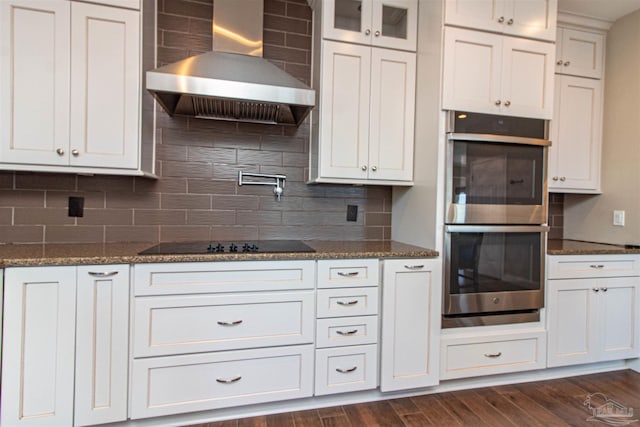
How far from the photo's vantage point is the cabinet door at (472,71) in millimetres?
2018

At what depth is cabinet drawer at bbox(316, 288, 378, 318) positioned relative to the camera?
73.2 inches

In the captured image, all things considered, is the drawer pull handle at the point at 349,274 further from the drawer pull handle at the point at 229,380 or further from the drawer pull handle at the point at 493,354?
the drawer pull handle at the point at 493,354

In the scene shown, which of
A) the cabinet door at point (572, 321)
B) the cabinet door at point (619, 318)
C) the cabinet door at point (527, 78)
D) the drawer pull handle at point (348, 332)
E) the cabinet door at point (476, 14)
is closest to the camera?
the drawer pull handle at point (348, 332)

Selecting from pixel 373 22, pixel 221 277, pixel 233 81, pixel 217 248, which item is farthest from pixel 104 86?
pixel 373 22

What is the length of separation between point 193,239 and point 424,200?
1.58 metres

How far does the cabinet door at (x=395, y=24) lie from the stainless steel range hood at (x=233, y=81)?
2.44ft

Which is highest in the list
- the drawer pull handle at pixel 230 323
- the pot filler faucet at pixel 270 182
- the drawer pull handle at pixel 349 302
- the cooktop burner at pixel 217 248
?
the pot filler faucet at pixel 270 182

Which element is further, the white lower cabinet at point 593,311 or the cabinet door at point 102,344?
the white lower cabinet at point 593,311

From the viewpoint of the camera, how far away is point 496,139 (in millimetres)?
2049

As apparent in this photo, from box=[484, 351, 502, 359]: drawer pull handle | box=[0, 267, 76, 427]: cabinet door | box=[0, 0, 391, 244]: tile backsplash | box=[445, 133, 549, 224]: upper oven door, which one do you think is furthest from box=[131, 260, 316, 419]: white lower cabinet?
box=[484, 351, 502, 359]: drawer pull handle

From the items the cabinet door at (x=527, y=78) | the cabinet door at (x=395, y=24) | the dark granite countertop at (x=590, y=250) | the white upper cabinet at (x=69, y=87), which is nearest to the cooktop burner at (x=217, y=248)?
the white upper cabinet at (x=69, y=87)

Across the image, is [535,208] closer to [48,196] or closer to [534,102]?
[534,102]

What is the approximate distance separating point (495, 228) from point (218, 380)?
1853 millimetres

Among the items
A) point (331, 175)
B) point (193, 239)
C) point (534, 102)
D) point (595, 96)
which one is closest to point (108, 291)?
point (193, 239)
